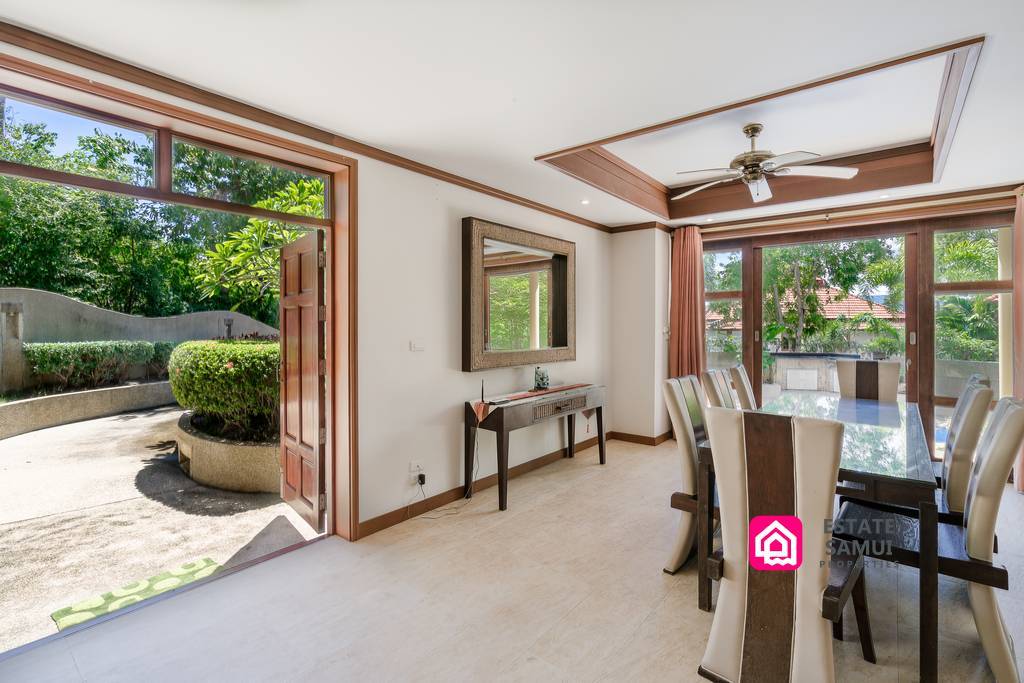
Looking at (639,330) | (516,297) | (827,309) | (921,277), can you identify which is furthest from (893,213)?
(516,297)

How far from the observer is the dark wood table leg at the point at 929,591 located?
5.79ft

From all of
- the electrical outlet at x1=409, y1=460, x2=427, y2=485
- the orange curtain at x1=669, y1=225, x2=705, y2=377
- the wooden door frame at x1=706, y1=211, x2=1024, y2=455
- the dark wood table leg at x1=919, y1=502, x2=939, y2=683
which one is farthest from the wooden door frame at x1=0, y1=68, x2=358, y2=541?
Answer: the wooden door frame at x1=706, y1=211, x2=1024, y2=455

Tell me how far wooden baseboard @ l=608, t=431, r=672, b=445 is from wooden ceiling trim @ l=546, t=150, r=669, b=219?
2322mm

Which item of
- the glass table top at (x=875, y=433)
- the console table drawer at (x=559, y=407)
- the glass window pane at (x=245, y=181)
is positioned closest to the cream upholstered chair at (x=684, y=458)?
the glass table top at (x=875, y=433)

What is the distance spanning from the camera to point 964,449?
240cm

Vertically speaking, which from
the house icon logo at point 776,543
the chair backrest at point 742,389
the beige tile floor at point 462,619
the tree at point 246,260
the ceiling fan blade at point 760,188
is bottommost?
the beige tile floor at point 462,619

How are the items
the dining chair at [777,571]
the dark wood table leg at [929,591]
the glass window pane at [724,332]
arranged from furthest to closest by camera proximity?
the glass window pane at [724,332]
the dark wood table leg at [929,591]
the dining chair at [777,571]

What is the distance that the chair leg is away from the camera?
195 cm

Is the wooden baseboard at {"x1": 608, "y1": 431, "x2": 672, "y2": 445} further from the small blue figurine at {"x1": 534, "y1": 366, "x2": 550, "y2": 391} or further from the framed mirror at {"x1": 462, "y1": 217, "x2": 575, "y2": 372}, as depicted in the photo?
the small blue figurine at {"x1": 534, "y1": 366, "x2": 550, "y2": 391}

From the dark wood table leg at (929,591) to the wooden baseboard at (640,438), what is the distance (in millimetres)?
3529

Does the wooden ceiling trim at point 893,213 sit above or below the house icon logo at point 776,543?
above

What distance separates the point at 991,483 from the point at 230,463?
443 cm

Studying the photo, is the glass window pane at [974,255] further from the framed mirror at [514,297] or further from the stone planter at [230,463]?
the stone planter at [230,463]

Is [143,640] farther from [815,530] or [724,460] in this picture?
[815,530]
